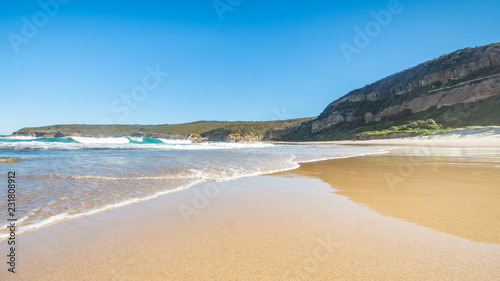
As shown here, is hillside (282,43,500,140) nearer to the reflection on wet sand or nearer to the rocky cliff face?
the rocky cliff face

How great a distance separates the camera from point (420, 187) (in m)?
5.05

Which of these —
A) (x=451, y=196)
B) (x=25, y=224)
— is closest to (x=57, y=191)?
(x=25, y=224)

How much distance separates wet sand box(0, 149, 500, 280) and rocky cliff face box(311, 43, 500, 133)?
172 feet

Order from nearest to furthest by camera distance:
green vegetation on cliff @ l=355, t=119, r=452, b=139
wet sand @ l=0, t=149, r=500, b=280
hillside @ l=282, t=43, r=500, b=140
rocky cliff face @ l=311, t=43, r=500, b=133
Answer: wet sand @ l=0, t=149, r=500, b=280, green vegetation on cliff @ l=355, t=119, r=452, b=139, hillside @ l=282, t=43, r=500, b=140, rocky cliff face @ l=311, t=43, r=500, b=133

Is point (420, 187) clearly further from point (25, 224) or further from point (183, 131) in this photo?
point (183, 131)

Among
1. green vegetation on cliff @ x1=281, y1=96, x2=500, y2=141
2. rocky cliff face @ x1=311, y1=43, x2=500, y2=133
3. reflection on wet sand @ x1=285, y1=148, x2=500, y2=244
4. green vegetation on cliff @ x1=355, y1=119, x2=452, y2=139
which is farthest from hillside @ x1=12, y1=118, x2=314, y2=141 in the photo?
reflection on wet sand @ x1=285, y1=148, x2=500, y2=244

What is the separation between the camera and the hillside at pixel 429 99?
133 feet

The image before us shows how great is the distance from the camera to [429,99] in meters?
50.8

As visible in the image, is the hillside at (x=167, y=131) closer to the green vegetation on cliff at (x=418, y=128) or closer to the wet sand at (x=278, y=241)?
the green vegetation on cliff at (x=418, y=128)

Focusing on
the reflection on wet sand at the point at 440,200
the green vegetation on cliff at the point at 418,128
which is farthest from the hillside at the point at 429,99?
the reflection on wet sand at the point at 440,200

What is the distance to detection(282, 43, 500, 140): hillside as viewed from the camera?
133 feet

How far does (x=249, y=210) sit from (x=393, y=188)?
128 inches

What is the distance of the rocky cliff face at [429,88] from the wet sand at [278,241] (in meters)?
52.4

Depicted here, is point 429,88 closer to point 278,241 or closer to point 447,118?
point 447,118
